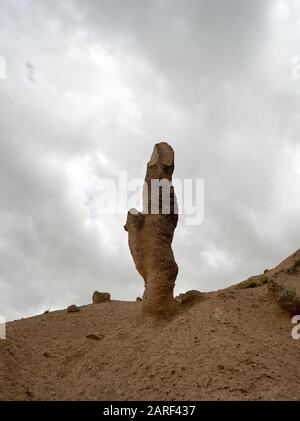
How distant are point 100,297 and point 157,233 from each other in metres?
9.39

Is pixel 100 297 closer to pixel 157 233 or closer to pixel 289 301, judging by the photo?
pixel 157 233

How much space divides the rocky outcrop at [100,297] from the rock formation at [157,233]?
8.30 m

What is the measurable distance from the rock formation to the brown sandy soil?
0.89 metres

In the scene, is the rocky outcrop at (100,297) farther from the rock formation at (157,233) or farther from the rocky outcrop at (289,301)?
the rocky outcrop at (289,301)

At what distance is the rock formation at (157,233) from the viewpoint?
50.7ft

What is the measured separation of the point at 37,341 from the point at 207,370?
309 inches

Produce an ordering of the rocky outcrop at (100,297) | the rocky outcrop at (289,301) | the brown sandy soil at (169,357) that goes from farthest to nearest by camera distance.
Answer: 1. the rocky outcrop at (100,297)
2. the rocky outcrop at (289,301)
3. the brown sandy soil at (169,357)

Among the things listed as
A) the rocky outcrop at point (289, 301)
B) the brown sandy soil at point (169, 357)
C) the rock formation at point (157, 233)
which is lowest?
the brown sandy soil at point (169, 357)

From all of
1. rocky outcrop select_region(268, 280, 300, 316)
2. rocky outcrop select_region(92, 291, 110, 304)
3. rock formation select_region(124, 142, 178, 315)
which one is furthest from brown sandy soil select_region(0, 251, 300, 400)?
rocky outcrop select_region(92, 291, 110, 304)

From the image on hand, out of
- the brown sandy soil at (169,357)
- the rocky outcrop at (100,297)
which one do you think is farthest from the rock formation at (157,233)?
the rocky outcrop at (100,297)

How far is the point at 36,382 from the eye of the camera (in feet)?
44.0

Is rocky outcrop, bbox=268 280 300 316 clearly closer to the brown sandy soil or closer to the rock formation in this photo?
the brown sandy soil

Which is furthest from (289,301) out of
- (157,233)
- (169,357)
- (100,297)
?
(100,297)

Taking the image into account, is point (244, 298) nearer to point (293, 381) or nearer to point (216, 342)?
point (216, 342)
